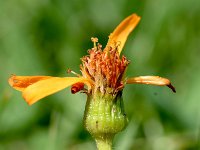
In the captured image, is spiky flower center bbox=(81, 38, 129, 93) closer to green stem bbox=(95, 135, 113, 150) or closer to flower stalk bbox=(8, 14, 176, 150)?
flower stalk bbox=(8, 14, 176, 150)

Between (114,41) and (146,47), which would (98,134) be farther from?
(146,47)

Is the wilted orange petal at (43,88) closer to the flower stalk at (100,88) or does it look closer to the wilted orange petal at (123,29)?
the flower stalk at (100,88)

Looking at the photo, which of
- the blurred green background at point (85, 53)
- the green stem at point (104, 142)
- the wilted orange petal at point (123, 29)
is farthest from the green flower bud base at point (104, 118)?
the blurred green background at point (85, 53)

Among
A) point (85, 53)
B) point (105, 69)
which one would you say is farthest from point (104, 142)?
point (85, 53)

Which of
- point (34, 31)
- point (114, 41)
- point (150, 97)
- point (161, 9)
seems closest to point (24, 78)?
point (114, 41)

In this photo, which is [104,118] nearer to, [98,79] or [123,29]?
[98,79]

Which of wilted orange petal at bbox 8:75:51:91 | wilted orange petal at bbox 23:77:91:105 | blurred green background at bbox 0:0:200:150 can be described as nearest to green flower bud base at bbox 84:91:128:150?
wilted orange petal at bbox 23:77:91:105
